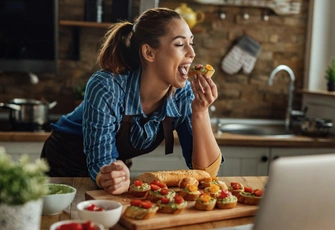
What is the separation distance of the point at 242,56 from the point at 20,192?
3046 millimetres

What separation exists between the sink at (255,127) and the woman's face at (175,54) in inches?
60.2

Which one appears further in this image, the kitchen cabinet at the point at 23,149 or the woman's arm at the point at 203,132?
the kitchen cabinet at the point at 23,149

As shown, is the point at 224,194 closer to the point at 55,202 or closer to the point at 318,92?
the point at 55,202

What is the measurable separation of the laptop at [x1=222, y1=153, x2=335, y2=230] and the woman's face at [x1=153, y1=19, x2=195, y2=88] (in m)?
1.01

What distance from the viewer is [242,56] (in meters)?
3.97

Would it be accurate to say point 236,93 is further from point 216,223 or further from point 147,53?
point 216,223

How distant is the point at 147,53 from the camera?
2.15 m

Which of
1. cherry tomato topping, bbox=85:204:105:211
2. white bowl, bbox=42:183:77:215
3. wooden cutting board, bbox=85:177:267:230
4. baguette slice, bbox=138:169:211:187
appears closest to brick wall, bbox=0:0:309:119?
baguette slice, bbox=138:169:211:187

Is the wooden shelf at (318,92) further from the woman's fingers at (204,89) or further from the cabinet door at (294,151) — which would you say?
the woman's fingers at (204,89)

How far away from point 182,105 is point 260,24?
1966mm

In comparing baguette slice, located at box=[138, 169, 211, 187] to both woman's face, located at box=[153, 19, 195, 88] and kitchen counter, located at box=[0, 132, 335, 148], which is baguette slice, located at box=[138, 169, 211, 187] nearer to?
woman's face, located at box=[153, 19, 195, 88]

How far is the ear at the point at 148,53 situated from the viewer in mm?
2143

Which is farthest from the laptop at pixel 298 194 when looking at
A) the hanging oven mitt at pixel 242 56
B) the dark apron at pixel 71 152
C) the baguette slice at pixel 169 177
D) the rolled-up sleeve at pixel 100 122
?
the hanging oven mitt at pixel 242 56

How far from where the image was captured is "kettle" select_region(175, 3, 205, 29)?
12.1 feet
